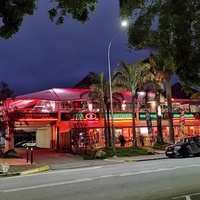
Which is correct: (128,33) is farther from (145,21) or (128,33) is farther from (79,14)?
(79,14)

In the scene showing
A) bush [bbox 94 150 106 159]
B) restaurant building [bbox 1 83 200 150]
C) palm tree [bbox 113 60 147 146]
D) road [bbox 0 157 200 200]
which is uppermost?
palm tree [bbox 113 60 147 146]

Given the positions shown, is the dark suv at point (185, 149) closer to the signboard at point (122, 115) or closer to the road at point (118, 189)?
the road at point (118, 189)

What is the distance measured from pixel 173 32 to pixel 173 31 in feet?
0.09

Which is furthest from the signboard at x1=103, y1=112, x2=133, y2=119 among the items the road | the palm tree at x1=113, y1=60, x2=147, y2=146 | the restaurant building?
the road

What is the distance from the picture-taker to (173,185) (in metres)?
9.43

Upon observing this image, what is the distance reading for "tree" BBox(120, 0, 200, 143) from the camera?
7594 millimetres

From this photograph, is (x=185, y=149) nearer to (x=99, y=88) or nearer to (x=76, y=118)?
(x=99, y=88)

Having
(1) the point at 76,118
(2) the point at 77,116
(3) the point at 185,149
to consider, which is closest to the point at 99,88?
(2) the point at 77,116

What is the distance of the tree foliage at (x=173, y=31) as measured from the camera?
7594 mm

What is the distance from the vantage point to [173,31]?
25.3ft

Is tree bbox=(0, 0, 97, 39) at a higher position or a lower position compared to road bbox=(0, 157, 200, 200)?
higher

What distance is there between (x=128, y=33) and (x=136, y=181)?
A: 4.97 metres

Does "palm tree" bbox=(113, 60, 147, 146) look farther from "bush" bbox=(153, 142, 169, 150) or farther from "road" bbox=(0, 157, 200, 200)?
"road" bbox=(0, 157, 200, 200)

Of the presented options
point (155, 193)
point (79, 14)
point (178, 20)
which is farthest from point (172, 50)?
point (155, 193)
